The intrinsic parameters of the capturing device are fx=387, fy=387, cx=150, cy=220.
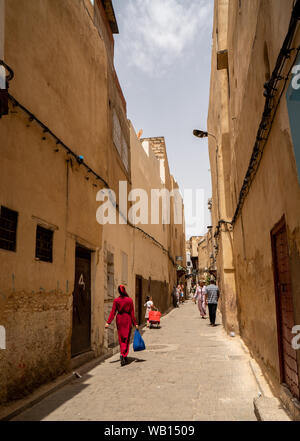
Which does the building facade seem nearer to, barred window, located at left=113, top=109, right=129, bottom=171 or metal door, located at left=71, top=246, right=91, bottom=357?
metal door, located at left=71, top=246, right=91, bottom=357

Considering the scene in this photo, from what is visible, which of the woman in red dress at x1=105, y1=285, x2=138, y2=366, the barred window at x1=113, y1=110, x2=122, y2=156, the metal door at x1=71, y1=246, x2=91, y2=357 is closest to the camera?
the metal door at x1=71, y1=246, x2=91, y2=357

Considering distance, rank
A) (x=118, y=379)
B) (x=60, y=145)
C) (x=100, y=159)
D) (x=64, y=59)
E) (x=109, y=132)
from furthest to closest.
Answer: (x=109, y=132) < (x=100, y=159) < (x=64, y=59) < (x=60, y=145) < (x=118, y=379)

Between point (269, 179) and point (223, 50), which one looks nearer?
point (269, 179)

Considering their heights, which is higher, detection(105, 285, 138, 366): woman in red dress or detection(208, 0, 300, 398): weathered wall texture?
detection(208, 0, 300, 398): weathered wall texture

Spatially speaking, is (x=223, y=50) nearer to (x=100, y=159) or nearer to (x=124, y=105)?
(x=124, y=105)

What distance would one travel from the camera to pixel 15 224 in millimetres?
5180

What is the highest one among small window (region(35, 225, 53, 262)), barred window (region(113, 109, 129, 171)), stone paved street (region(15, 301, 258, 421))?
barred window (region(113, 109, 129, 171))

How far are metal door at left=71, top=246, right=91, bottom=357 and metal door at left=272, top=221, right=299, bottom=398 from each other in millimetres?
4059

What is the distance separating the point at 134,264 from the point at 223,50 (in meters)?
7.59

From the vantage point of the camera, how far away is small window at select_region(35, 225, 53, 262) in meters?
5.92

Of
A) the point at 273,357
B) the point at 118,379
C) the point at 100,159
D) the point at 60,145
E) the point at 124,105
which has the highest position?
the point at 124,105

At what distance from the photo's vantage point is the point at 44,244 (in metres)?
6.15

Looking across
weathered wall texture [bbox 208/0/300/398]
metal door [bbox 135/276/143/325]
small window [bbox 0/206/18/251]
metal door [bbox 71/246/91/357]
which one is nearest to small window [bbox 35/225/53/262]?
small window [bbox 0/206/18/251]

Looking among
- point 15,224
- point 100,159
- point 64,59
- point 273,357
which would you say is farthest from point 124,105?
point 273,357
